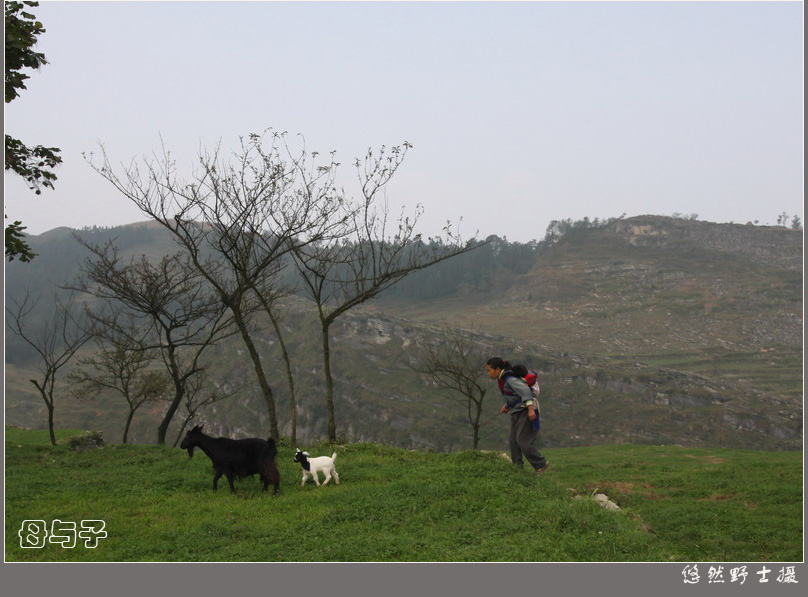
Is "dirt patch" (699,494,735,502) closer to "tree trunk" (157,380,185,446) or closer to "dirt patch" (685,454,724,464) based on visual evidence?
"dirt patch" (685,454,724,464)

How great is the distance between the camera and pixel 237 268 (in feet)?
59.9

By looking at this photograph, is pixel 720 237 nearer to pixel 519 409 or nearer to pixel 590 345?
pixel 590 345

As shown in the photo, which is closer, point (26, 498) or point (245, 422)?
point (26, 498)

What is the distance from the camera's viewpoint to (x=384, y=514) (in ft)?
31.8

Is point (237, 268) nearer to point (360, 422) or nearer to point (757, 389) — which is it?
point (360, 422)

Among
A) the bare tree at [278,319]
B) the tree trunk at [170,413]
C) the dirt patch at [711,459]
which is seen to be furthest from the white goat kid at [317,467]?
the dirt patch at [711,459]

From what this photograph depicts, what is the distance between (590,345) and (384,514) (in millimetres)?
96996

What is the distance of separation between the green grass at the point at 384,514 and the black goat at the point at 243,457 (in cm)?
34

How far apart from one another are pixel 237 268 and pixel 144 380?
706 inches

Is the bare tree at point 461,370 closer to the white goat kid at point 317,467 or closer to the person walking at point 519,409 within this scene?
the person walking at point 519,409

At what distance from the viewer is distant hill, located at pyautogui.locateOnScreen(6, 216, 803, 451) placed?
216 feet

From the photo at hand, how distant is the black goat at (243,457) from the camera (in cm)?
1117

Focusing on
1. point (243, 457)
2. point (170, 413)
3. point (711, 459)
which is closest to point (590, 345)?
point (711, 459)

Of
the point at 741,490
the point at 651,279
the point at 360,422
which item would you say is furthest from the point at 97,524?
the point at 651,279
